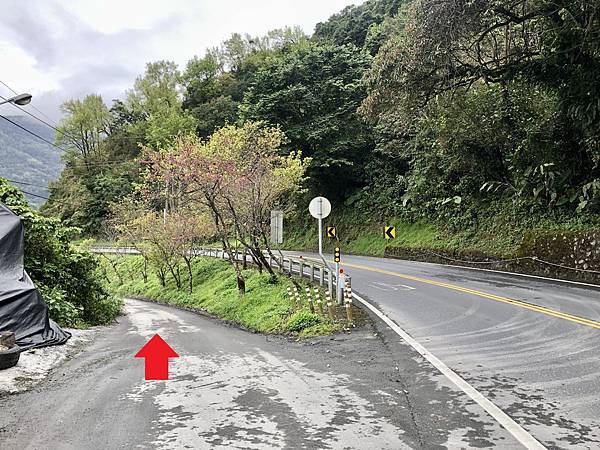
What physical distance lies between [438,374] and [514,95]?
19413 mm

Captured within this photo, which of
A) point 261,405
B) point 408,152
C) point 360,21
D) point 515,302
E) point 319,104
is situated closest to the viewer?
point 261,405

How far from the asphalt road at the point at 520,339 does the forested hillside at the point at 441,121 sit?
21.8 feet

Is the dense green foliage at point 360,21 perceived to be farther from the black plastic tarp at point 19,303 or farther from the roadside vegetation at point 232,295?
the black plastic tarp at point 19,303

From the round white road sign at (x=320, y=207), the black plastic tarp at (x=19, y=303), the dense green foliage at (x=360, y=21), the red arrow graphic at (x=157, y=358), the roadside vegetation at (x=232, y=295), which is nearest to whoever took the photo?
the red arrow graphic at (x=157, y=358)

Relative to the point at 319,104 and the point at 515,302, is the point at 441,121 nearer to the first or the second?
the point at 515,302

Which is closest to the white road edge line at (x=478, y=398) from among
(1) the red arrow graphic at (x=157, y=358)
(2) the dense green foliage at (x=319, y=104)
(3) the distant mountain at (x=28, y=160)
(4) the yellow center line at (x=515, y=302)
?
(4) the yellow center line at (x=515, y=302)

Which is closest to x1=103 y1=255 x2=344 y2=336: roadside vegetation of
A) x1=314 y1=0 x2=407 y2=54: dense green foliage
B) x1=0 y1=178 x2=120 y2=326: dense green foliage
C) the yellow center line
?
the yellow center line

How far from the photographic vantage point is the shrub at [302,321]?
12.5 m

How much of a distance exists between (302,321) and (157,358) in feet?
12.6

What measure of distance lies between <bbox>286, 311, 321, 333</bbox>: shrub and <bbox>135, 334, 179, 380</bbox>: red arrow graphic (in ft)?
9.73

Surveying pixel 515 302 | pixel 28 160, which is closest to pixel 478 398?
pixel 515 302

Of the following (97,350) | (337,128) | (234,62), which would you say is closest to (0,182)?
(97,350)

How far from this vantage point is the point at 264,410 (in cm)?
659

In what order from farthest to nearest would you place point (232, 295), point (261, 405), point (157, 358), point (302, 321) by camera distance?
point (232, 295) → point (302, 321) → point (157, 358) → point (261, 405)
